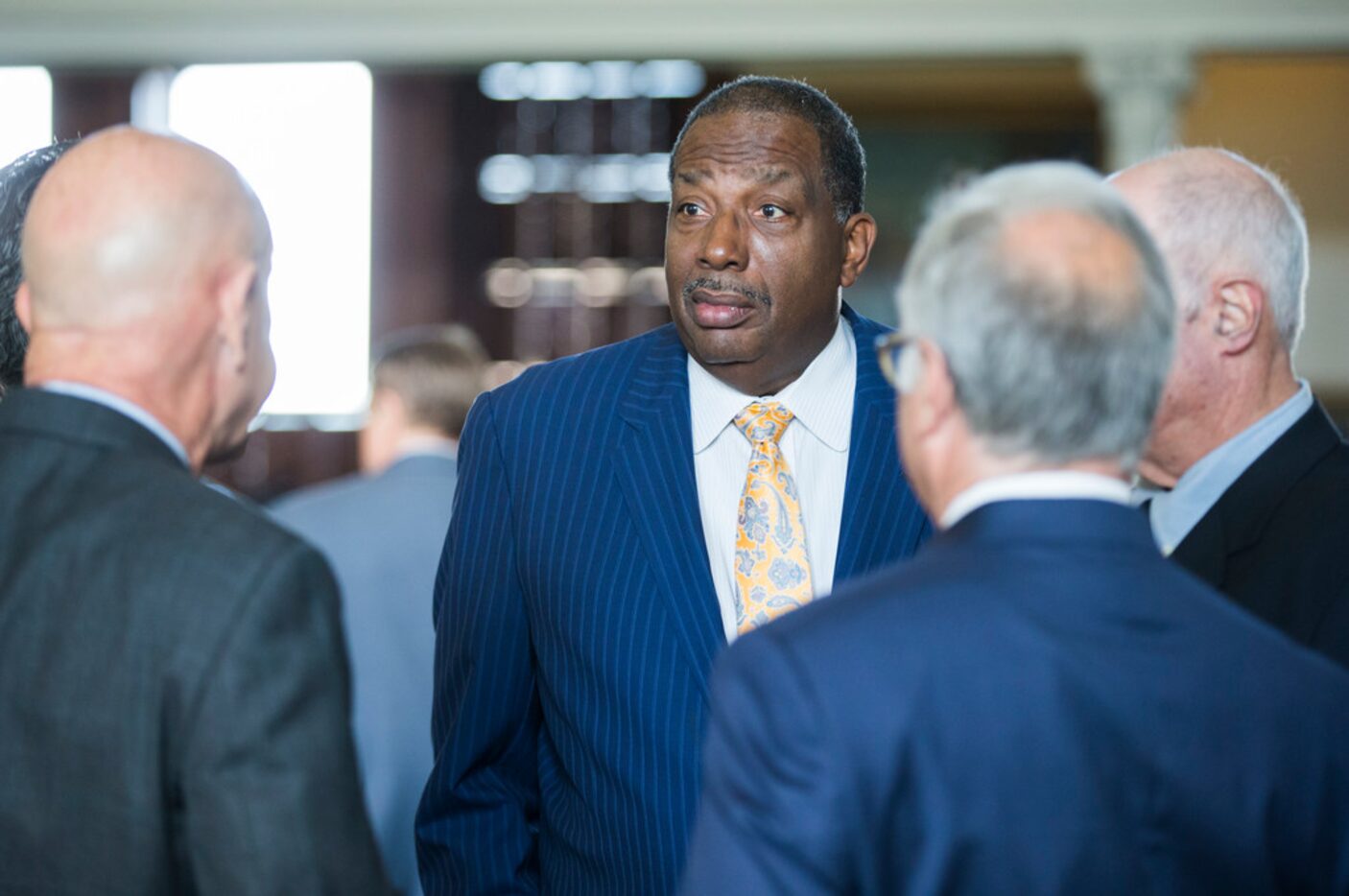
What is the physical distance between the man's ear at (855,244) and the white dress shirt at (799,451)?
121 millimetres

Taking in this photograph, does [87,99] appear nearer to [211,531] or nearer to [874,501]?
[874,501]

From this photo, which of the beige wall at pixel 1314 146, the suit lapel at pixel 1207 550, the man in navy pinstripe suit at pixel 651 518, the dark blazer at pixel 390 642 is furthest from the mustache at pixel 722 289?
the beige wall at pixel 1314 146

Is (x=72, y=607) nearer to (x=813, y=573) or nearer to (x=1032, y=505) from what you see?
(x=1032, y=505)

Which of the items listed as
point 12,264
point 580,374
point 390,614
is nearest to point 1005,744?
point 580,374

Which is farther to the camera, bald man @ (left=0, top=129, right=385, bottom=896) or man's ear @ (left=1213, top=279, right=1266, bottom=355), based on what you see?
man's ear @ (left=1213, top=279, right=1266, bottom=355)

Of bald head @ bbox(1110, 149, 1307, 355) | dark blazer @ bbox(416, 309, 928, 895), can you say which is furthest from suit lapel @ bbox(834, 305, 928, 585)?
bald head @ bbox(1110, 149, 1307, 355)

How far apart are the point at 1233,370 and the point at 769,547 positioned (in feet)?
2.01

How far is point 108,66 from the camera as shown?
9.38 m

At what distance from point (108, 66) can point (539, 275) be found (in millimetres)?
2842

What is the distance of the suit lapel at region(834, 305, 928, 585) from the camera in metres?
2.05

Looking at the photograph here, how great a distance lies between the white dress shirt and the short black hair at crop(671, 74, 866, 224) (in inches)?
9.1

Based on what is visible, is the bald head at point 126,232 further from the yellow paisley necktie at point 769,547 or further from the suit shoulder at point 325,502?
the suit shoulder at point 325,502

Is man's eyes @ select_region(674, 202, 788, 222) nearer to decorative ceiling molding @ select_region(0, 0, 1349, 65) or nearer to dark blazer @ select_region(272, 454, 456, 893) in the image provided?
dark blazer @ select_region(272, 454, 456, 893)

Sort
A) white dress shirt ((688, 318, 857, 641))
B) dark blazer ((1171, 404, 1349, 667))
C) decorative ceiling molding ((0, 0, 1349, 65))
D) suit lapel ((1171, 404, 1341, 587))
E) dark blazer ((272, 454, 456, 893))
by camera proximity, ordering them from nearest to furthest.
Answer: dark blazer ((1171, 404, 1349, 667)) → suit lapel ((1171, 404, 1341, 587)) → white dress shirt ((688, 318, 857, 641)) → dark blazer ((272, 454, 456, 893)) → decorative ceiling molding ((0, 0, 1349, 65))
